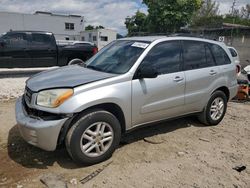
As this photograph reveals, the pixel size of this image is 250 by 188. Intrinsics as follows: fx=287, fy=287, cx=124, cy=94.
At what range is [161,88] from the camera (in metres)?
4.52

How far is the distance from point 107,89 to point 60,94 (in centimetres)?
64

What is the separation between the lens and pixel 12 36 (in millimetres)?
11547

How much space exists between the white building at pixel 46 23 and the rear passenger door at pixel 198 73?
40.8 metres

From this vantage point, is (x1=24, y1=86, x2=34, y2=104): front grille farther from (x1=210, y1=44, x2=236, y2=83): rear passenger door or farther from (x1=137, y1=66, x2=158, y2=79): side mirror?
(x1=210, y1=44, x2=236, y2=83): rear passenger door

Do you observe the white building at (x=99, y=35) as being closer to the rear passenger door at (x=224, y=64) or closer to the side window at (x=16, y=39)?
the side window at (x=16, y=39)

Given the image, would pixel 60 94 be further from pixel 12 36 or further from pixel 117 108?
pixel 12 36

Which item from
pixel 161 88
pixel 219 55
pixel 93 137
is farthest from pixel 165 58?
pixel 93 137

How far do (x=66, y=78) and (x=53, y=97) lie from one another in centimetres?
48

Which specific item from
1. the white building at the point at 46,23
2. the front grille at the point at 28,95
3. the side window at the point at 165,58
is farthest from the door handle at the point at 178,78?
the white building at the point at 46,23

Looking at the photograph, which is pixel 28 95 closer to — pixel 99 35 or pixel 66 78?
pixel 66 78

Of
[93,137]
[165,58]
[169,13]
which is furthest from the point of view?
[169,13]

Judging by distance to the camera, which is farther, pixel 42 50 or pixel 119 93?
pixel 42 50

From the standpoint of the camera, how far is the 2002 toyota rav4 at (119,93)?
3.68 meters

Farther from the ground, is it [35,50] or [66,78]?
[35,50]
